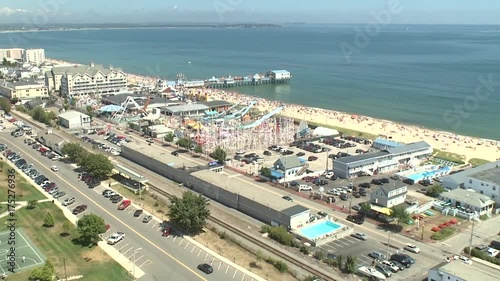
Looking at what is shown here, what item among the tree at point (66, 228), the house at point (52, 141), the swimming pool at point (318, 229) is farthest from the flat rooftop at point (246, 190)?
the house at point (52, 141)

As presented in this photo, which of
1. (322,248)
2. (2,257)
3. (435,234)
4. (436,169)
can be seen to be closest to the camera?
(2,257)

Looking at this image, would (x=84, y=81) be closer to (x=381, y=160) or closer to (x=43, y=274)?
(x=381, y=160)

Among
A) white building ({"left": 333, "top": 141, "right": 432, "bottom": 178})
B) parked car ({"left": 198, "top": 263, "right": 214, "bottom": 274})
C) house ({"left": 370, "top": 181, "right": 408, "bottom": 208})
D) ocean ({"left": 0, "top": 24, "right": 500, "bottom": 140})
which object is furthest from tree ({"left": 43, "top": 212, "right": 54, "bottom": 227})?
ocean ({"left": 0, "top": 24, "right": 500, "bottom": 140})

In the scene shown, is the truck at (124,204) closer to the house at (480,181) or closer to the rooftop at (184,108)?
the house at (480,181)

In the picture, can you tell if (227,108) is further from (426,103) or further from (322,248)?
(322,248)

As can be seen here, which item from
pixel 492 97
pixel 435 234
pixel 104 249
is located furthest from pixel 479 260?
pixel 492 97

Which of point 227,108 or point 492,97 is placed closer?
Answer: point 227,108

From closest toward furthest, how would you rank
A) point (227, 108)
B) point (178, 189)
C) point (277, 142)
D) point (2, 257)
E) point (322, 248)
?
point (2, 257) < point (322, 248) < point (178, 189) < point (277, 142) < point (227, 108)
